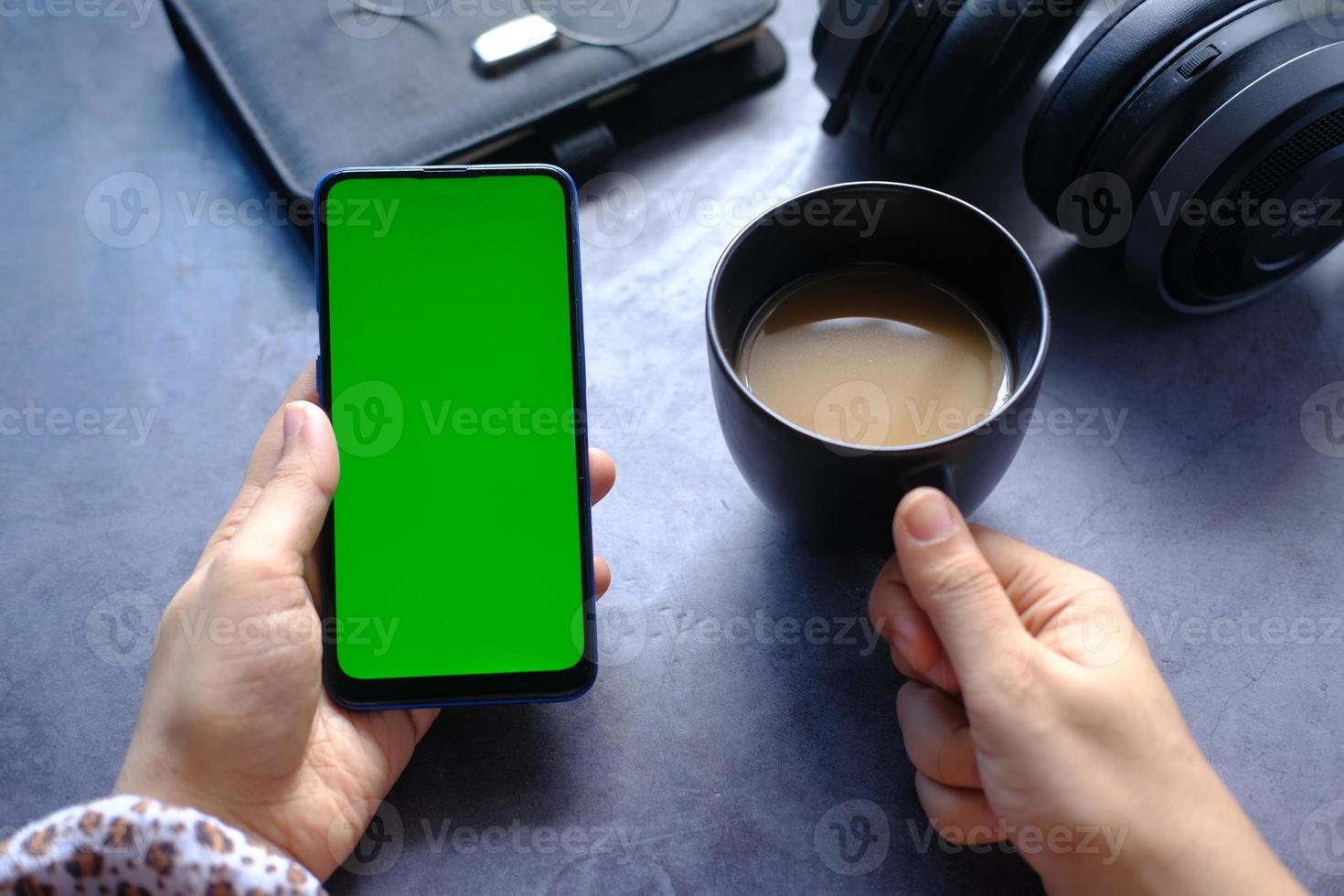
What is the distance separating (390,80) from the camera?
0.84 m

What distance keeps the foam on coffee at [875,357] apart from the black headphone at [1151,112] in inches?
5.9

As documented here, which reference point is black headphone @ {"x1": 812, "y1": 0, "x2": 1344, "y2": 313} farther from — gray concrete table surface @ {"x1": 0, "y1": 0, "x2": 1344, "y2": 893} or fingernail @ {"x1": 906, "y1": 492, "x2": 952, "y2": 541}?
fingernail @ {"x1": 906, "y1": 492, "x2": 952, "y2": 541}

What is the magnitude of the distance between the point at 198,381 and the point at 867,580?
501 millimetres

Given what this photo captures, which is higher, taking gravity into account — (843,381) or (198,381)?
(843,381)

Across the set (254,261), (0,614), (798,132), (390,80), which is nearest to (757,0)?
(798,132)

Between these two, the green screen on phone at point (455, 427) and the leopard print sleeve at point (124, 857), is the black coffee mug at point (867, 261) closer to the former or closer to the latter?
the green screen on phone at point (455, 427)

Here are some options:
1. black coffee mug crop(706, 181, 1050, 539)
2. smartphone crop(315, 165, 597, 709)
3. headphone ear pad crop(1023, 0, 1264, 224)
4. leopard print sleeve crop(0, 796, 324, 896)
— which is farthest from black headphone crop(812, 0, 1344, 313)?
leopard print sleeve crop(0, 796, 324, 896)

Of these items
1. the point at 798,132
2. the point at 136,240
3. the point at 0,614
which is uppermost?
the point at 798,132

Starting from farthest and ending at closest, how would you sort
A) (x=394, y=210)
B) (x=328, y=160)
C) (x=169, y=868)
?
(x=328, y=160) < (x=394, y=210) < (x=169, y=868)

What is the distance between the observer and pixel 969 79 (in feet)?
2.39

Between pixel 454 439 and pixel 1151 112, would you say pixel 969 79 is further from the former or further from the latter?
pixel 454 439

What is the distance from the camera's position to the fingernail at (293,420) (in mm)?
628

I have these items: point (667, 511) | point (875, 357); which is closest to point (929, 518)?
point (875, 357)

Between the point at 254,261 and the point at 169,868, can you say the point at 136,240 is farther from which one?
the point at 169,868
